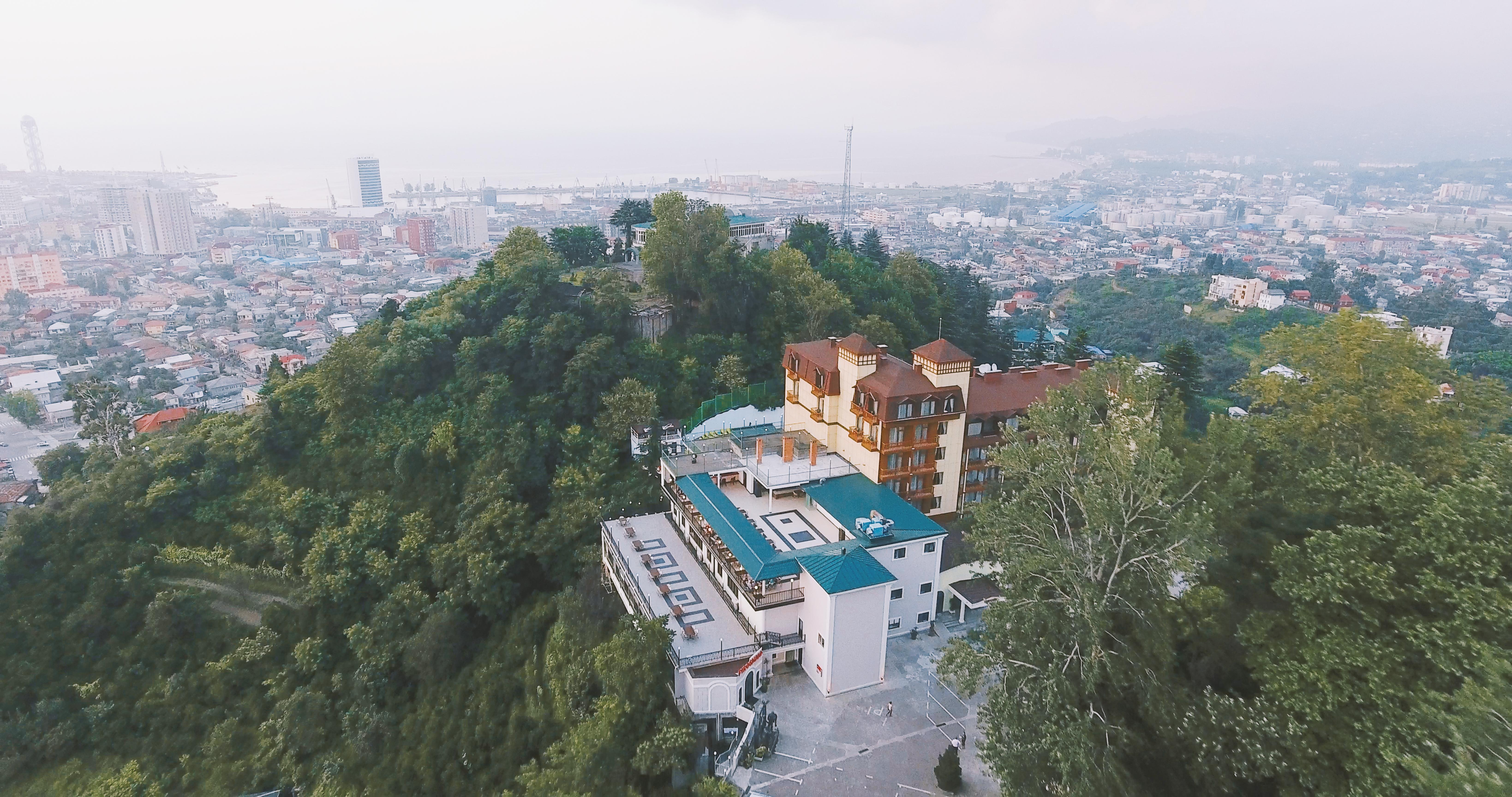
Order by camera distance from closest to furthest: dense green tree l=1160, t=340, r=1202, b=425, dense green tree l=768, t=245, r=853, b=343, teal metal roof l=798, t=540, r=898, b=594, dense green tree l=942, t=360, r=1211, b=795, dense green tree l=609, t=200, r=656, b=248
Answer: dense green tree l=942, t=360, r=1211, b=795, teal metal roof l=798, t=540, r=898, b=594, dense green tree l=1160, t=340, r=1202, b=425, dense green tree l=768, t=245, r=853, b=343, dense green tree l=609, t=200, r=656, b=248

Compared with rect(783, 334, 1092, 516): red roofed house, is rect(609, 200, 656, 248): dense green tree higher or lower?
higher

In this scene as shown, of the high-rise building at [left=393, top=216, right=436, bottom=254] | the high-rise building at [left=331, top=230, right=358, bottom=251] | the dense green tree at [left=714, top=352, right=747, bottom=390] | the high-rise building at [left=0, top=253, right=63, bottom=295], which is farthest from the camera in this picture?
the high-rise building at [left=393, top=216, right=436, bottom=254]

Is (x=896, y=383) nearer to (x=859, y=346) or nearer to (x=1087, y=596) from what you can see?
(x=859, y=346)

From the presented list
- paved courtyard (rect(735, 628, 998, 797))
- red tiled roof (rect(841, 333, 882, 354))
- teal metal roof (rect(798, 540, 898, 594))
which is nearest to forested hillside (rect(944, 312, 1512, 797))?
paved courtyard (rect(735, 628, 998, 797))

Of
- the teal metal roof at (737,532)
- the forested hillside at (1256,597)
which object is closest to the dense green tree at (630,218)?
the teal metal roof at (737,532)

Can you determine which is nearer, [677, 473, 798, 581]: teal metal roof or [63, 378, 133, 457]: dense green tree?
[677, 473, 798, 581]: teal metal roof

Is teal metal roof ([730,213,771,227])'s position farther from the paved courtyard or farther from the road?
the road

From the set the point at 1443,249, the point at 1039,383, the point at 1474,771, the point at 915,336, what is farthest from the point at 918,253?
the point at 1474,771
